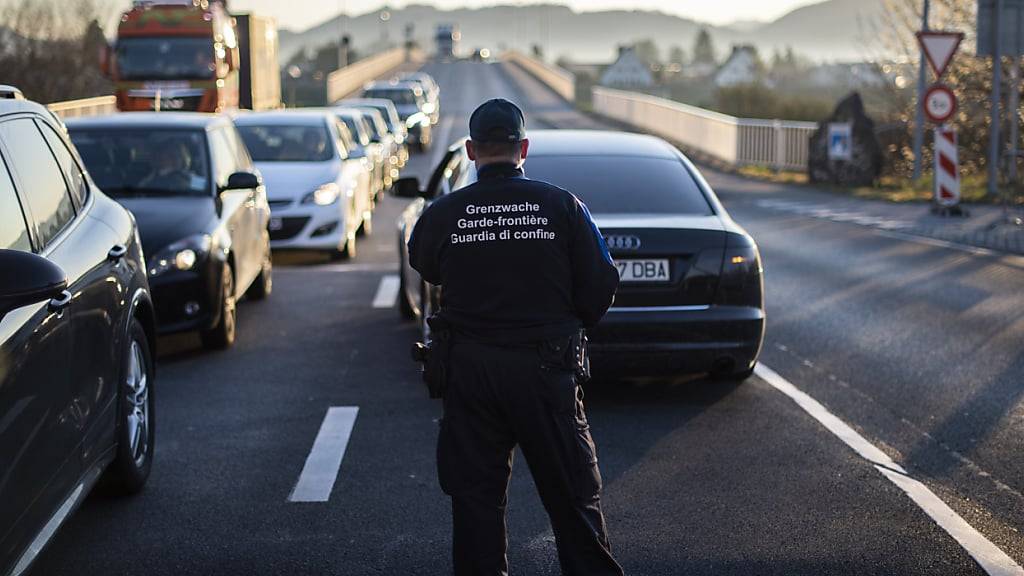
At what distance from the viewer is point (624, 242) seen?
24.6 ft

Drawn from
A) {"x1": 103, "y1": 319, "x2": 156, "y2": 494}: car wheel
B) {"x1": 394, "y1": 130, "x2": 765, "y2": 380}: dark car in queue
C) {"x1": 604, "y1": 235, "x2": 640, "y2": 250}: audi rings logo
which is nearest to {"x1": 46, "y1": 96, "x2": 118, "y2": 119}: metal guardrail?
{"x1": 394, "y1": 130, "x2": 765, "y2": 380}: dark car in queue

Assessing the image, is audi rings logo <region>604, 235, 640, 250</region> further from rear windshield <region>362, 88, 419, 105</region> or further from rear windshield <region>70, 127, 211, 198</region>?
rear windshield <region>362, 88, 419, 105</region>

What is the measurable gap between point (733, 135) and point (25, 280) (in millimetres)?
30628

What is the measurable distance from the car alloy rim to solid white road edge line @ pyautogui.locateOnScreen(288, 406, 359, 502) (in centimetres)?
68

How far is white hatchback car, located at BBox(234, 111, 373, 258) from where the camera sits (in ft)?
49.8

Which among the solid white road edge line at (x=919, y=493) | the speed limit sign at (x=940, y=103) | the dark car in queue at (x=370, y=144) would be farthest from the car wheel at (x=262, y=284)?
the speed limit sign at (x=940, y=103)

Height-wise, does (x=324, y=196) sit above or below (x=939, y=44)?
below

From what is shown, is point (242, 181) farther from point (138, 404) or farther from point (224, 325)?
point (138, 404)

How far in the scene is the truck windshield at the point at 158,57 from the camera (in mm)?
30344

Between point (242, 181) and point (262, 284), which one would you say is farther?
point (262, 284)

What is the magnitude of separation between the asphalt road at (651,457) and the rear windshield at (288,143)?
5.09 m

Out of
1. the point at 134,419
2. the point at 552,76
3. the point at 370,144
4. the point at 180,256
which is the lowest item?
the point at 134,419

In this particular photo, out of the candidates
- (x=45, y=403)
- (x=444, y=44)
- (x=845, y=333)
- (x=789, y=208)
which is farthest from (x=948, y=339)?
(x=444, y=44)

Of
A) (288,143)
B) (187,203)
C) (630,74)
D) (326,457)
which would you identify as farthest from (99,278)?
(630,74)
